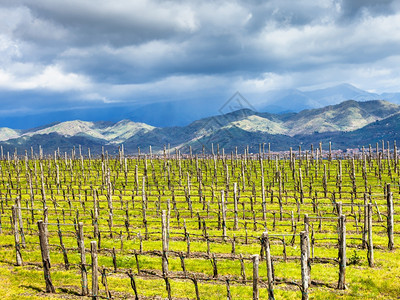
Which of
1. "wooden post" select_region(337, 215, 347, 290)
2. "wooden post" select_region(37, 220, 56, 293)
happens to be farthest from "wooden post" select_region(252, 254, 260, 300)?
"wooden post" select_region(37, 220, 56, 293)

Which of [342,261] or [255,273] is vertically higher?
[255,273]

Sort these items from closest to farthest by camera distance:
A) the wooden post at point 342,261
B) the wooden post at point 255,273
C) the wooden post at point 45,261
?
the wooden post at point 255,273 → the wooden post at point 45,261 → the wooden post at point 342,261

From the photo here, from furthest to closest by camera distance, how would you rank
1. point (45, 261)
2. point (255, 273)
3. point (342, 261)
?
point (342, 261) < point (45, 261) < point (255, 273)

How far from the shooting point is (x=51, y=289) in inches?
732

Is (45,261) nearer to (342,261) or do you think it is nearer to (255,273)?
(255,273)

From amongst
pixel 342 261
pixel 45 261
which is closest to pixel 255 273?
pixel 342 261

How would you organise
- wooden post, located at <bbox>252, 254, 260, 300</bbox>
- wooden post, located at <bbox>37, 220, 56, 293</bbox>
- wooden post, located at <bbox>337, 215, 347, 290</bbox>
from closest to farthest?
wooden post, located at <bbox>252, 254, 260, 300</bbox>, wooden post, located at <bbox>37, 220, 56, 293</bbox>, wooden post, located at <bbox>337, 215, 347, 290</bbox>

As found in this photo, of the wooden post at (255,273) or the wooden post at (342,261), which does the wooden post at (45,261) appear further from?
the wooden post at (342,261)

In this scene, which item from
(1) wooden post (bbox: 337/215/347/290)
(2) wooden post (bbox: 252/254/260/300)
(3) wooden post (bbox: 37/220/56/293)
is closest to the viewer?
(2) wooden post (bbox: 252/254/260/300)

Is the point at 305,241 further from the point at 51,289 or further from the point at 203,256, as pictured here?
the point at 51,289

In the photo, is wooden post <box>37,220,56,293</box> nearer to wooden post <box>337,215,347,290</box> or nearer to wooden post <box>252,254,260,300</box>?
wooden post <box>252,254,260,300</box>

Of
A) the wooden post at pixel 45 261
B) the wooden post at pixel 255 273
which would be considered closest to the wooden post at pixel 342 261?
the wooden post at pixel 255 273

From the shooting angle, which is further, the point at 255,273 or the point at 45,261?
the point at 45,261

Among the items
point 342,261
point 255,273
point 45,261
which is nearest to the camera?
point 255,273
